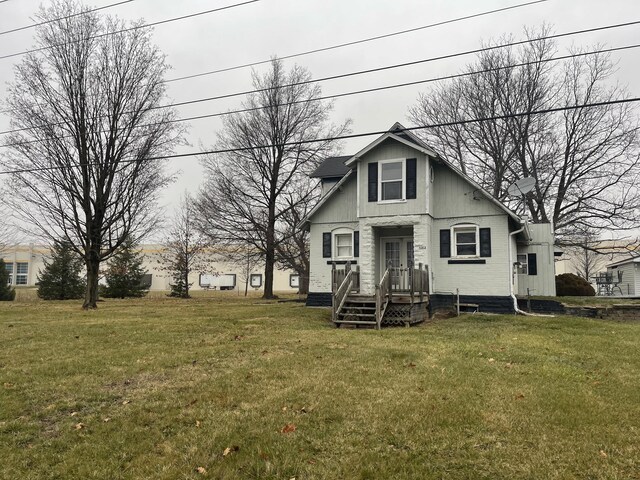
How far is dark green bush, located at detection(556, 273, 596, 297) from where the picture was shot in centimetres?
2800

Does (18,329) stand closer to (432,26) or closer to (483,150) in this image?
(432,26)

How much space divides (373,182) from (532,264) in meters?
11.5

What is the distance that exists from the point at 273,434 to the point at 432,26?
967 centimetres

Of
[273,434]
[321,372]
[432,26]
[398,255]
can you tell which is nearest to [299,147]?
[398,255]

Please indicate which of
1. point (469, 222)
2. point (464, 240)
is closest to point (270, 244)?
point (464, 240)

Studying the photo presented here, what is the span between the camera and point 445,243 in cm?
1772

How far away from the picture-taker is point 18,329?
41.0 ft

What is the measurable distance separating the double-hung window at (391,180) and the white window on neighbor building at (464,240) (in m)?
2.78

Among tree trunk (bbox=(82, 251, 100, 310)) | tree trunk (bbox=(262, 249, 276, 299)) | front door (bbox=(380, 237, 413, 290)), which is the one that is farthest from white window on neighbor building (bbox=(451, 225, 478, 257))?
tree trunk (bbox=(82, 251, 100, 310))

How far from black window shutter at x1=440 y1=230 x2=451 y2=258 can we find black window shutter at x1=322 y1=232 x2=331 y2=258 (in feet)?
16.5

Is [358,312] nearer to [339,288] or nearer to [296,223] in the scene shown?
[339,288]

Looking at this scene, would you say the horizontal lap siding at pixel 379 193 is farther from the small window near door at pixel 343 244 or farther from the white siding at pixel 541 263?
the white siding at pixel 541 263

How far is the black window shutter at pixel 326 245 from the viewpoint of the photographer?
19953 millimetres

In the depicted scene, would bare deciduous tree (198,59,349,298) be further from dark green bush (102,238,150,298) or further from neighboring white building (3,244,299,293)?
neighboring white building (3,244,299,293)
